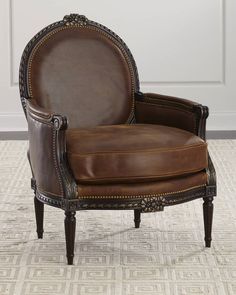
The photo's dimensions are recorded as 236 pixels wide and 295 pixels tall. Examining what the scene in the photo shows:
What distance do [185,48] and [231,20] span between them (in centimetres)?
36

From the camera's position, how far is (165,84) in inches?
206

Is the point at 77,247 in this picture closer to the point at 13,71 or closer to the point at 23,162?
the point at 23,162

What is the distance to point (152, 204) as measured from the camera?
2592 mm

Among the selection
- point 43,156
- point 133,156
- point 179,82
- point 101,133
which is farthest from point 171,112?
point 179,82

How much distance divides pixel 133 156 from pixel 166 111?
510mm

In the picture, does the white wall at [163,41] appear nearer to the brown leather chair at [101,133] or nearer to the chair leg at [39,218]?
the brown leather chair at [101,133]

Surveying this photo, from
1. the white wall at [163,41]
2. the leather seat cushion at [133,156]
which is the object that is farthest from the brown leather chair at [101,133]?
the white wall at [163,41]

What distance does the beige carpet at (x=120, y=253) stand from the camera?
2441mm

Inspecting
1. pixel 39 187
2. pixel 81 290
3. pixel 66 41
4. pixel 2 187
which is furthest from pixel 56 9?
pixel 81 290

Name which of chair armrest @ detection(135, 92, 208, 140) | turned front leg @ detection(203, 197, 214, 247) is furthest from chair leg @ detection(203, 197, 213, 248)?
chair armrest @ detection(135, 92, 208, 140)

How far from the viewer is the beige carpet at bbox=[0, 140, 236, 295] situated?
244cm

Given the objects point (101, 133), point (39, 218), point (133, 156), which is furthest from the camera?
point (39, 218)

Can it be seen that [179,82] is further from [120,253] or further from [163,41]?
[120,253]

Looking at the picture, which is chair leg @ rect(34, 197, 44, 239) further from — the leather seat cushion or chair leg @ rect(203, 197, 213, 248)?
chair leg @ rect(203, 197, 213, 248)
